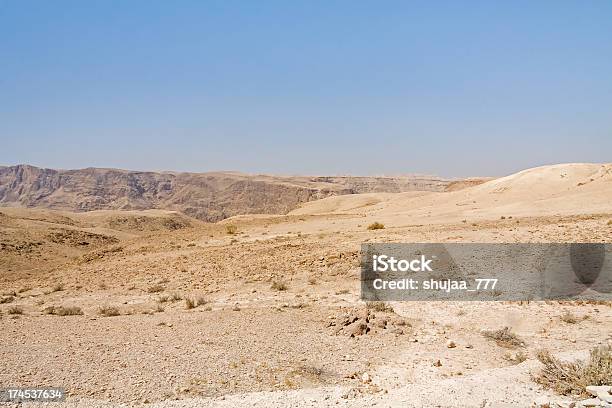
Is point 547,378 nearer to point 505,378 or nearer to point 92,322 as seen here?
point 505,378

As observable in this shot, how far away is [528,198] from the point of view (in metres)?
30.2

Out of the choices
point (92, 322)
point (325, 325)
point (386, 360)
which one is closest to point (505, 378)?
point (386, 360)

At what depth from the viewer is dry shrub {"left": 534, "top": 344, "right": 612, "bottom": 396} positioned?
19.6 ft

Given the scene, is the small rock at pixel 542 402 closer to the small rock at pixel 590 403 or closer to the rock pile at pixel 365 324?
the small rock at pixel 590 403

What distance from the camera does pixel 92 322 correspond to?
31.5 ft

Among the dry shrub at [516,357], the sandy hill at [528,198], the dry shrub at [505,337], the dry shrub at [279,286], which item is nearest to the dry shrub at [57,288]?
the dry shrub at [279,286]

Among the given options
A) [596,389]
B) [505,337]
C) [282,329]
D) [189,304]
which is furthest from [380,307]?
[596,389]

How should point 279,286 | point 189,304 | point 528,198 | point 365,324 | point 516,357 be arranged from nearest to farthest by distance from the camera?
point 516,357, point 365,324, point 189,304, point 279,286, point 528,198

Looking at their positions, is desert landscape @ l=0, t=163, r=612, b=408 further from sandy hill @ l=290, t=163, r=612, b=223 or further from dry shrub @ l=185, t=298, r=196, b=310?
sandy hill @ l=290, t=163, r=612, b=223

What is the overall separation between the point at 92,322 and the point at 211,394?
4.54m

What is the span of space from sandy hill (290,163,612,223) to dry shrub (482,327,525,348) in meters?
15.1

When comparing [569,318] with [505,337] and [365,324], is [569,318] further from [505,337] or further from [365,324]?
[365,324]

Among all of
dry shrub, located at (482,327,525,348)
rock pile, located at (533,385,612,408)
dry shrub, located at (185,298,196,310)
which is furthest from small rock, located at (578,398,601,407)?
dry shrub, located at (185,298,196,310)

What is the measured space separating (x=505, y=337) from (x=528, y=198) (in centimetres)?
2446
